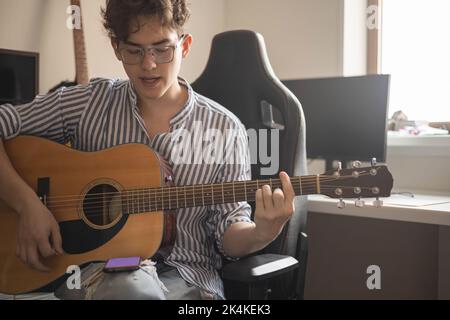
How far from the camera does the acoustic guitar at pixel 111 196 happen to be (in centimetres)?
104

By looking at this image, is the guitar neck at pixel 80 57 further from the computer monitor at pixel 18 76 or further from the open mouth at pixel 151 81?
the open mouth at pixel 151 81

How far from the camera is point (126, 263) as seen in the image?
1.00m

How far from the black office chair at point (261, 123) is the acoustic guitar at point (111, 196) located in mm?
165

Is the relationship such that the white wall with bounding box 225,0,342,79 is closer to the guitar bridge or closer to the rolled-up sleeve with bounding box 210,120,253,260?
the rolled-up sleeve with bounding box 210,120,253,260

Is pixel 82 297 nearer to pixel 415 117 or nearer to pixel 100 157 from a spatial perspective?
pixel 100 157

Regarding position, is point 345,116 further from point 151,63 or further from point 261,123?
point 151,63

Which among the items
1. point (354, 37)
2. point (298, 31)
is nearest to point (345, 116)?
point (354, 37)

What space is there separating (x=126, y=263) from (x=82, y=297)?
0.42 feet

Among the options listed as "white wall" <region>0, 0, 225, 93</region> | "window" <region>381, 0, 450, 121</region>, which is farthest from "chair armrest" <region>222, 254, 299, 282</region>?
"window" <region>381, 0, 450, 121</region>

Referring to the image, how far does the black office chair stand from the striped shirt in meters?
0.10

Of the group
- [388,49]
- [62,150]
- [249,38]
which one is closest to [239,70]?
[249,38]

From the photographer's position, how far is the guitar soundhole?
111cm

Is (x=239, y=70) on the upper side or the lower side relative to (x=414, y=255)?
upper

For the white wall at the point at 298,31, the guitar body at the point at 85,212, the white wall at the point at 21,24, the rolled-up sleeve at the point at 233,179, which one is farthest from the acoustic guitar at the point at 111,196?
the white wall at the point at 298,31
